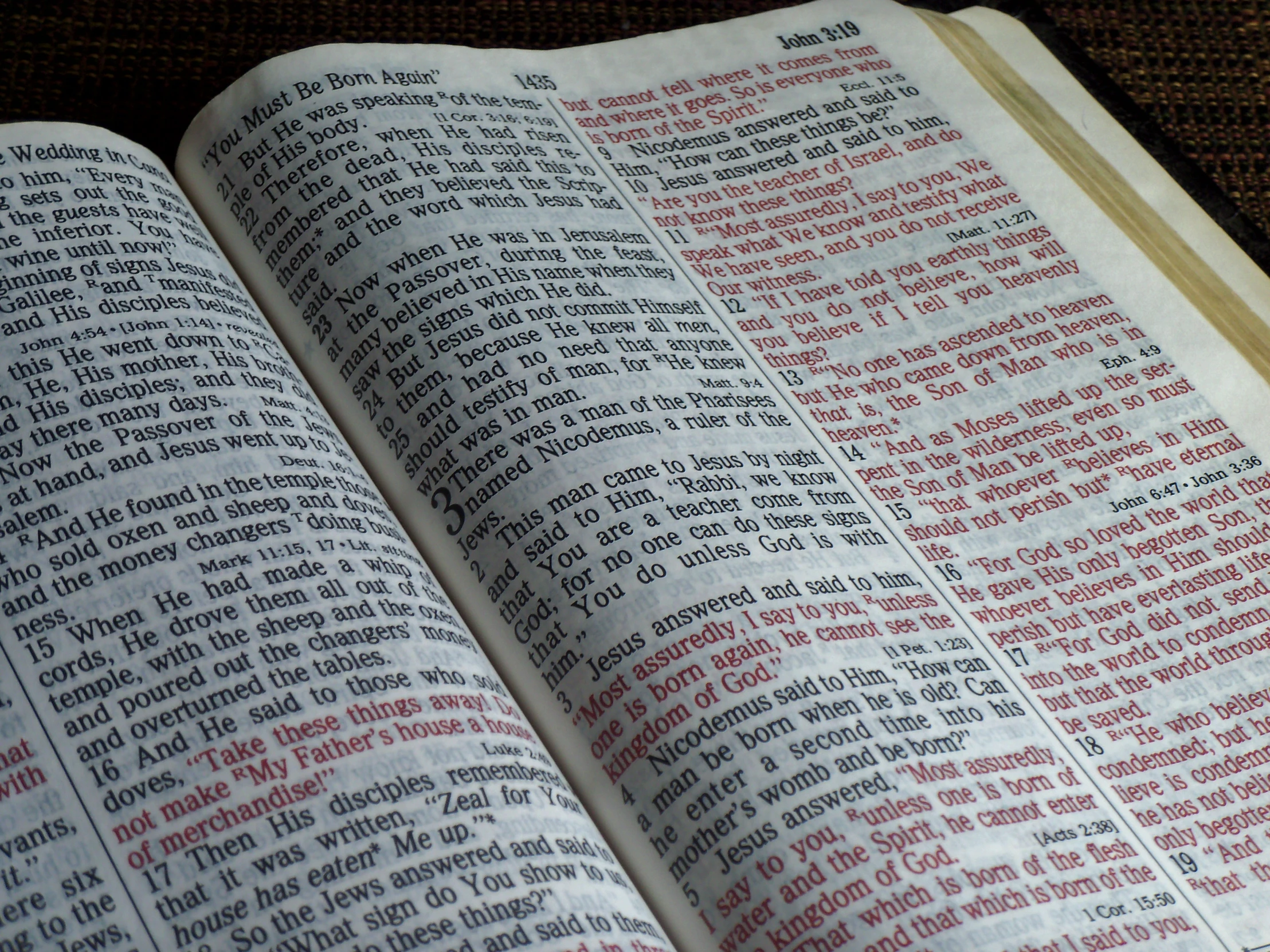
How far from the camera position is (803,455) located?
1.37 feet

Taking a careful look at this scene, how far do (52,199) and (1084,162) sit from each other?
0.41 m

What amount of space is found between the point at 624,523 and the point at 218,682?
13 centimetres

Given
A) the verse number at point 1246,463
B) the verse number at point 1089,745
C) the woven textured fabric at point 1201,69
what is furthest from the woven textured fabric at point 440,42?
the verse number at point 1089,745

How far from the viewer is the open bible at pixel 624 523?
320mm

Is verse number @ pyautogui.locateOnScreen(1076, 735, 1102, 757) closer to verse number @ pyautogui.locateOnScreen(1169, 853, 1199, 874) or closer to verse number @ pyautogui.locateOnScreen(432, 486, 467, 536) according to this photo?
verse number @ pyautogui.locateOnScreen(1169, 853, 1199, 874)

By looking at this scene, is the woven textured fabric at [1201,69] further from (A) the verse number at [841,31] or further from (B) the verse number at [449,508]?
(B) the verse number at [449,508]

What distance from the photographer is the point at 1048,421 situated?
44cm

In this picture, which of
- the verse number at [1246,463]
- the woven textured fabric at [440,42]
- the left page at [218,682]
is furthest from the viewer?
the woven textured fabric at [440,42]

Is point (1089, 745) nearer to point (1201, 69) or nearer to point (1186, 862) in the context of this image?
point (1186, 862)

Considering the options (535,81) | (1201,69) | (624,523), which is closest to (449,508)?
(624,523)

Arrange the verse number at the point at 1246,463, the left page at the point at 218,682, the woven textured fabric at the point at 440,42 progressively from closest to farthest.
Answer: the left page at the point at 218,682 → the verse number at the point at 1246,463 → the woven textured fabric at the point at 440,42

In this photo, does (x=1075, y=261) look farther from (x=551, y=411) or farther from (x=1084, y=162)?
(x=551, y=411)

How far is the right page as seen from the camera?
1.11 feet

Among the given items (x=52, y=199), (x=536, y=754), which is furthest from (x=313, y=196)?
(x=536, y=754)
